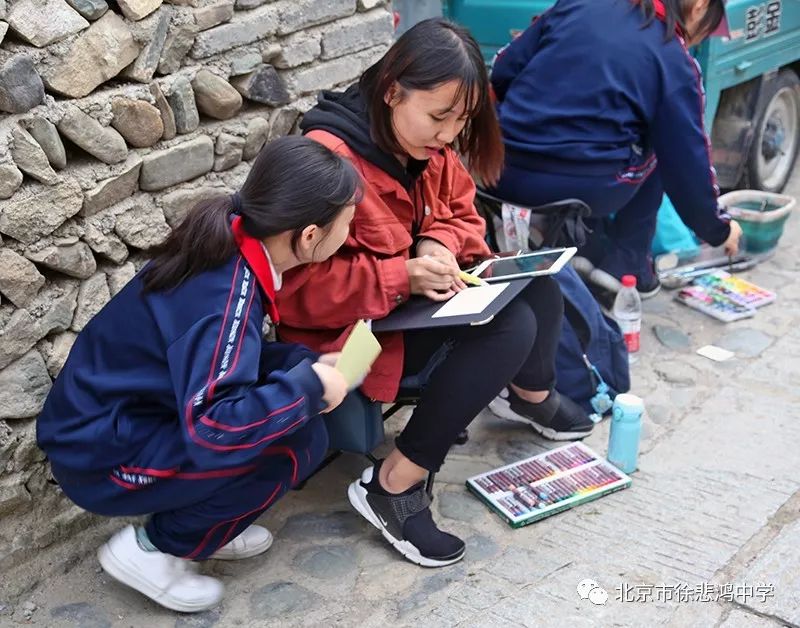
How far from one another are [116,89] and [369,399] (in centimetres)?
99

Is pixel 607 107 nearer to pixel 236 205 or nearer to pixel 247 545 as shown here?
pixel 236 205

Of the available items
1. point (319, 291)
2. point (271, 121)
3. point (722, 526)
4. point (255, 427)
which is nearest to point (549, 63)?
point (271, 121)

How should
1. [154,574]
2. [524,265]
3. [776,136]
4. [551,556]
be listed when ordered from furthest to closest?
[776,136]
[524,265]
[551,556]
[154,574]

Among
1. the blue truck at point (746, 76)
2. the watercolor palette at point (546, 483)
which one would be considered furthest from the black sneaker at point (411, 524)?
the blue truck at point (746, 76)

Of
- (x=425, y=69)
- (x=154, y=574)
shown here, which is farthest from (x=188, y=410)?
(x=425, y=69)

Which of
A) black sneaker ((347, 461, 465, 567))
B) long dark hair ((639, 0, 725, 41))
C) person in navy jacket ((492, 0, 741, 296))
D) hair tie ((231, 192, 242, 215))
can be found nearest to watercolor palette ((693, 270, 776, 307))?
person in navy jacket ((492, 0, 741, 296))

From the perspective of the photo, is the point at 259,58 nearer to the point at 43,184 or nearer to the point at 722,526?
the point at 43,184

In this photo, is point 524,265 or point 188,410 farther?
point 524,265

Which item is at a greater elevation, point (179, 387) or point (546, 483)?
point (179, 387)

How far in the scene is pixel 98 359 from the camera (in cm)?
220

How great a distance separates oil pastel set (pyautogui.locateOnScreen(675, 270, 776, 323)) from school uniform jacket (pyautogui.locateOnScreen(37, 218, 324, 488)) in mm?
2212

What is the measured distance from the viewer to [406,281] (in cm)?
253

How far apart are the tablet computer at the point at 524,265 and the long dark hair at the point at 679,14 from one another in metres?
0.94

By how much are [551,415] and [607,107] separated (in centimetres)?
103
